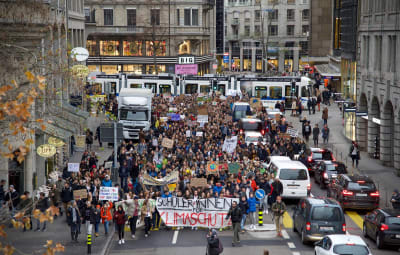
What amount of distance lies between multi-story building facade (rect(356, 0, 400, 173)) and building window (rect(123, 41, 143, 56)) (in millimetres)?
52608

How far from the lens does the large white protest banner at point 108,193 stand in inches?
987

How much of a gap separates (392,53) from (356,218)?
1510 cm

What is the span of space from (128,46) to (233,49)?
39.8 meters

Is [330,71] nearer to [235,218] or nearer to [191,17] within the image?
[191,17]

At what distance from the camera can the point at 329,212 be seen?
886 inches

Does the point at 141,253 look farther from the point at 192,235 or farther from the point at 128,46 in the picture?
the point at 128,46

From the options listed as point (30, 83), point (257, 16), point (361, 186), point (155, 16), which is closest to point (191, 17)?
point (155, 16)

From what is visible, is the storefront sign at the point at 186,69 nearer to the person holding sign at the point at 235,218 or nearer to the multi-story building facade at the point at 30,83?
the multi-story building facade at the point at 30,83

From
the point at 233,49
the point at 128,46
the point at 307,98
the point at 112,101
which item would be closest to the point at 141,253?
the point at 112,101

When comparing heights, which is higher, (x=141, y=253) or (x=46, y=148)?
(x=46, y=148)

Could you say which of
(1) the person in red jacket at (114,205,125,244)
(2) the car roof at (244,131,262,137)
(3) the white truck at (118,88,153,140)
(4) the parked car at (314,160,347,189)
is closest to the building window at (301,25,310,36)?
(3) the white truck at (118,88,153,140)

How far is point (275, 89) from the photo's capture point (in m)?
63.0

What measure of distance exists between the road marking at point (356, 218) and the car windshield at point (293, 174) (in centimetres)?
230

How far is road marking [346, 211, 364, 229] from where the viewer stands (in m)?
27.0
